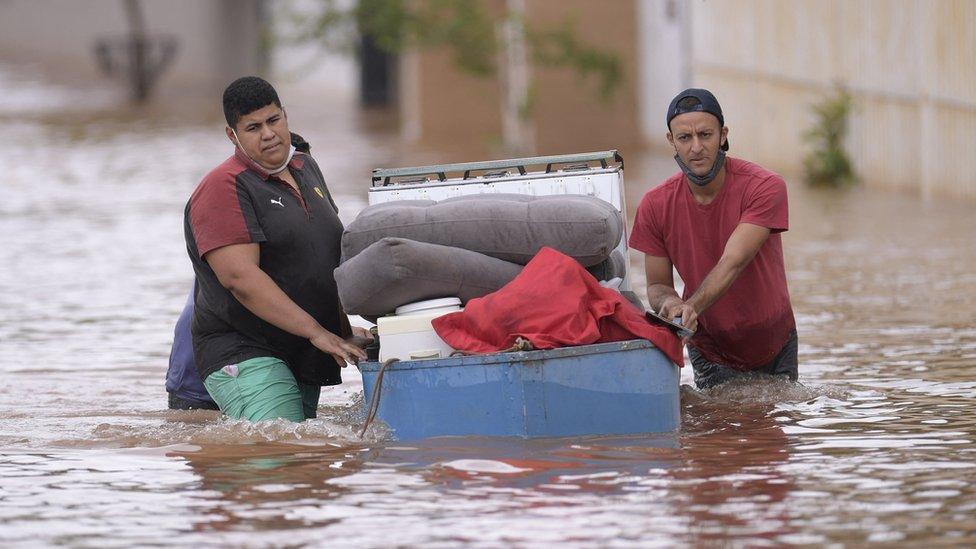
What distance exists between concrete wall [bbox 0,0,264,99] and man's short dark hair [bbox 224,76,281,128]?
44.0 metres

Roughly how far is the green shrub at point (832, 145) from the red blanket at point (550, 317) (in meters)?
14.0

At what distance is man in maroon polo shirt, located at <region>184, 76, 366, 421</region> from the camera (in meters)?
6.46

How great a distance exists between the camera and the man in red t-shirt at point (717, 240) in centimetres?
675

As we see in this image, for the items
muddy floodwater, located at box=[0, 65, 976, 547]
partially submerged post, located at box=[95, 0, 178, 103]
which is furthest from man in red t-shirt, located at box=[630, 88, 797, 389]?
partially submerged post, located at box=[95, 0, 178, 103]

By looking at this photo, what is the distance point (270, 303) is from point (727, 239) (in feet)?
5.87

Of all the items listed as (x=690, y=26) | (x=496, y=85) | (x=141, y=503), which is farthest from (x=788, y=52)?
(x=141, y=503)

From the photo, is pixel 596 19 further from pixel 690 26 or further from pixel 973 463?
pixel 973 463

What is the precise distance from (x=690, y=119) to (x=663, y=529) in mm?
2109

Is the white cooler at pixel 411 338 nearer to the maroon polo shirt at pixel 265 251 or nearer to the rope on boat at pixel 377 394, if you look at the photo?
the rope on boat at pixel 377 394

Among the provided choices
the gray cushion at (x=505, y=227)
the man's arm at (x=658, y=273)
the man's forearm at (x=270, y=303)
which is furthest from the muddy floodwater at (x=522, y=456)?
the gray cushion at (x=505, y=227)

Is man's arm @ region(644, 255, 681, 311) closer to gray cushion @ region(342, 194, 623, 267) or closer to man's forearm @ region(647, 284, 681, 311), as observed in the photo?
man's forearm @ region(647, 284, 681, 311)

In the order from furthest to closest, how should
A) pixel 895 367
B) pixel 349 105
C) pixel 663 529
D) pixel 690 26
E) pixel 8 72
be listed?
pixel 8 72, pixel 349 105, pixel 690 26, pixel 895 367, pixel 663 529

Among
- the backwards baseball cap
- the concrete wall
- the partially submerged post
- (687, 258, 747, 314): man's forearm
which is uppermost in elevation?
the concrete wall

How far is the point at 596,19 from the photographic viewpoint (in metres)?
28.3
